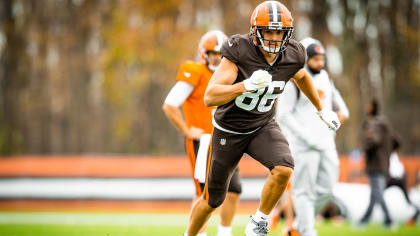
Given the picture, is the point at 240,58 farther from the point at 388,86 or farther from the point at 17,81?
the point at 17,81

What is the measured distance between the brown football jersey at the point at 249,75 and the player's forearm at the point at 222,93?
0.89 feet

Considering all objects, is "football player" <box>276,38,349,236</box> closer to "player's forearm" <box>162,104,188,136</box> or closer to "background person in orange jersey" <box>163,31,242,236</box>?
"background person in orange jersey" <box>163,31,242,236</box>

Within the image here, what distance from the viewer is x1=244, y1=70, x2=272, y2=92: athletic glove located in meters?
4.36

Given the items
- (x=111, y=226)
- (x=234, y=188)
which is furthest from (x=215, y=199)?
(x=111, y=226)

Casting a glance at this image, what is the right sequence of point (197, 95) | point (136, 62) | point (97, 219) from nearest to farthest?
point (197, 95) → point (97, 219) → point (136, 62)

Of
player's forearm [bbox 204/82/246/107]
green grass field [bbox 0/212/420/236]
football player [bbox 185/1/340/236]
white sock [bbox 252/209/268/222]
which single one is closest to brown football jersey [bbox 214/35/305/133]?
football player [bbox 185/1/340/236]

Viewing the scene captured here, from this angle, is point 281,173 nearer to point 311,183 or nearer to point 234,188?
point 234,188

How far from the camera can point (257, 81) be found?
4.36 metres

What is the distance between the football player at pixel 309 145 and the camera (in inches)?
241

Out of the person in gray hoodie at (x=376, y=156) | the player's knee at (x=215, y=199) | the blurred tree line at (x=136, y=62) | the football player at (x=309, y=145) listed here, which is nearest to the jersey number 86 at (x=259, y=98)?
the player's knee at (x=215, y=199)

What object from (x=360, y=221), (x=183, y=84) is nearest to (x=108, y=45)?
(x=360, y=221)

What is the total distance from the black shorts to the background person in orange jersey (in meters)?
0.83

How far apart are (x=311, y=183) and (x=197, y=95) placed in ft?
5.05

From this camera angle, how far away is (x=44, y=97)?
27812 mm
